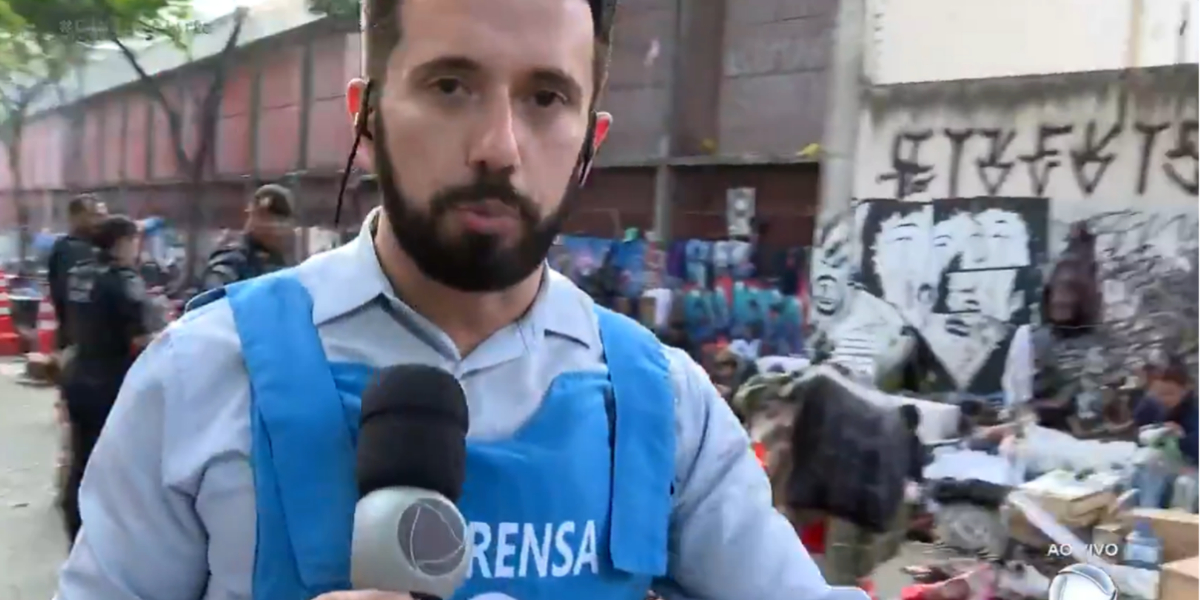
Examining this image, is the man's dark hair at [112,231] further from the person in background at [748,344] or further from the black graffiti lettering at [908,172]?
the black graffiti lettering at [908,172]

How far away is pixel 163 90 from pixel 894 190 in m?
1.59

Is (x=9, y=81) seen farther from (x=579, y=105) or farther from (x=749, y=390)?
(x=579, y=105)

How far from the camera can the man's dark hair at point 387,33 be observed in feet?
2.54

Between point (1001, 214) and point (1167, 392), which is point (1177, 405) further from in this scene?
point (1001, 214)

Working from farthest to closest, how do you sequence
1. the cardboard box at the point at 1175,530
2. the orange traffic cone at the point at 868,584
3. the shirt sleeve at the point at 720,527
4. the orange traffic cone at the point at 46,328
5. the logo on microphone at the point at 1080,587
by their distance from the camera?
the orange traffic cone at the point at 46,328 < the orange traffic cone at the point at 868,584 < the cardboard box at the point at 1175,530 < the logo on microphone at the point at 1080,587 < the shirt sleeve at the point at 720,527

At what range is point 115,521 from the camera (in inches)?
28.3

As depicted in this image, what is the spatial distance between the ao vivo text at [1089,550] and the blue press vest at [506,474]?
5.86 ft

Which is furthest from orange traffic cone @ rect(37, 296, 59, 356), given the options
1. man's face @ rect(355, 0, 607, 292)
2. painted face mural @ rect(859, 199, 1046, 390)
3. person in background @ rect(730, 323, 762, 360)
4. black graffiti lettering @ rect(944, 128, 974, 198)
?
man's face @ rect(355, 0, 607, 292)

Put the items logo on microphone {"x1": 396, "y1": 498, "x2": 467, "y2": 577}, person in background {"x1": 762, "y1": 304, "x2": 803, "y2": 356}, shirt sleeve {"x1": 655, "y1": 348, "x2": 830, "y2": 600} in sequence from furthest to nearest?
person in background {"x1": 762, "y1": 304, "x2": 803, "y2": 356}
shirt sleeve {"x1": 655, "y1": 348, "x2": 830, "y2": 600}
logo on microphone {"x1": 396, "y1": 498, "x2": 467, "y2": 577}

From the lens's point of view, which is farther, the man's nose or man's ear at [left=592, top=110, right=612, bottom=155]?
man's ear at [left=592, top=110, right=612, bottom=155]

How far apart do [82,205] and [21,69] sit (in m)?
0.29

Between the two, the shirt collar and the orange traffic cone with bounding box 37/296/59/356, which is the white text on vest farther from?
the orange traffic cone with bounding box 37/296/59/356

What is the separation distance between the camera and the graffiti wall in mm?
2416

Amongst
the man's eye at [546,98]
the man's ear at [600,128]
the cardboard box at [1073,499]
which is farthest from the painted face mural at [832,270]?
the man's eye at [546,98]
